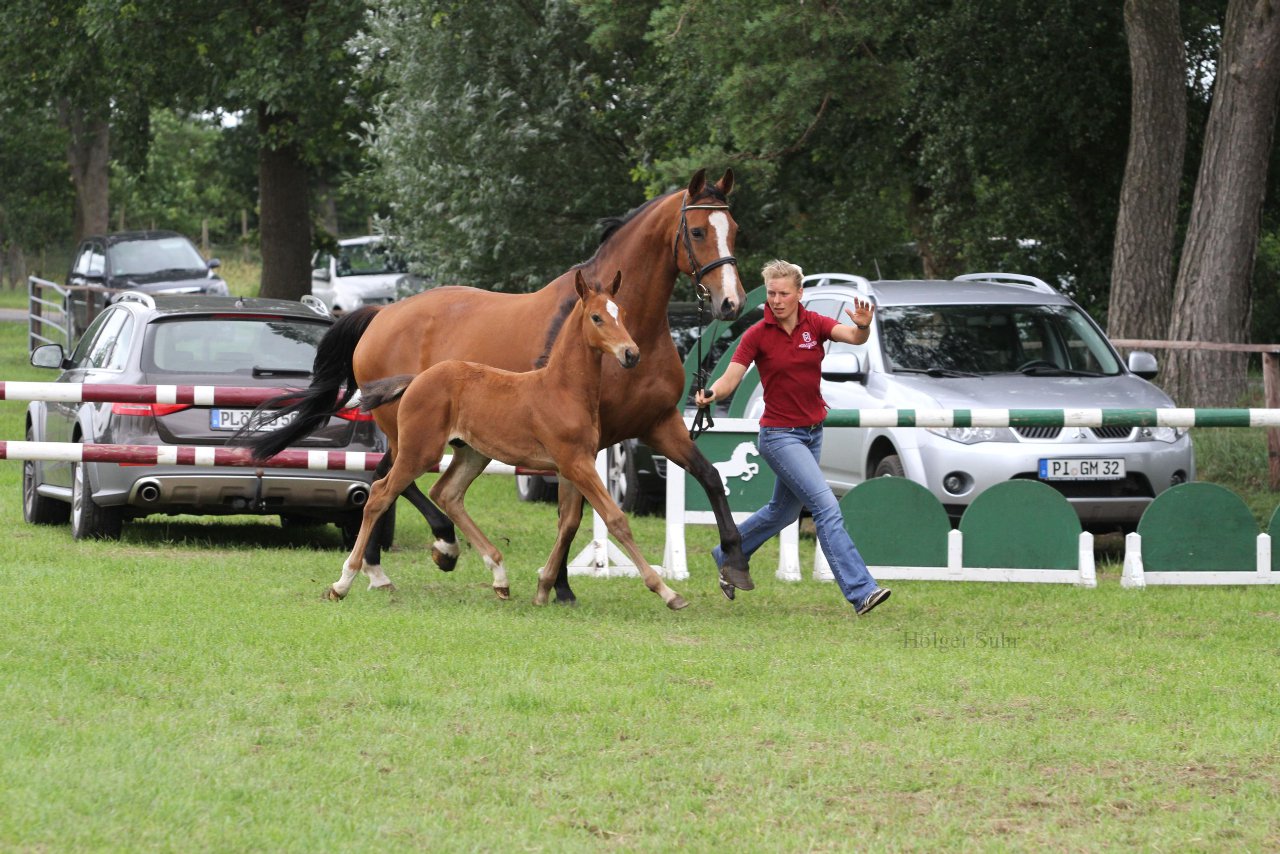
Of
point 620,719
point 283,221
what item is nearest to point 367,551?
point 620,719

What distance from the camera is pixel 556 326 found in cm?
980

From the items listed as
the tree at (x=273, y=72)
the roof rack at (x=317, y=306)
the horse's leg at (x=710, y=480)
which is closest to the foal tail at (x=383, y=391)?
the horse's leg at (x=710, y=480)

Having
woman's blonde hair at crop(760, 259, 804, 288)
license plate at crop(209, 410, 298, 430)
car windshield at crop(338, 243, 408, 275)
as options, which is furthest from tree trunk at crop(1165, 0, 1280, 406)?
car windshield at crop(338, 243, 408, 275)

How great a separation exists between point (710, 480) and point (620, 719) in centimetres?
291

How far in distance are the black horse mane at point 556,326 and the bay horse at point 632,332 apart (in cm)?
1

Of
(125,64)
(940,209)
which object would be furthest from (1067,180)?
(125,64)

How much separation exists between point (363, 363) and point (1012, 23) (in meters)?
15.0

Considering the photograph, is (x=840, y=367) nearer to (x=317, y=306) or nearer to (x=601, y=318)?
(x=601, y=318)

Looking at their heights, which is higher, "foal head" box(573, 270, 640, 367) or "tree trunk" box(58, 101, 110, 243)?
"tree trunk" box(58, 101, 110, 243)

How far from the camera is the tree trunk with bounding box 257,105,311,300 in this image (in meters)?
29.4

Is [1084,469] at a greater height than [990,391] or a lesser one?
lesser

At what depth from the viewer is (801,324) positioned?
948cm

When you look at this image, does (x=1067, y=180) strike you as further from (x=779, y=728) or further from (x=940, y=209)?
(x=779, y=728)

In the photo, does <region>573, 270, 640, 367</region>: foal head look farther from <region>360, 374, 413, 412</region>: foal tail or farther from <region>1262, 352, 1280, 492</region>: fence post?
→ <region>1262, 352, 1280, 492</region>: fence post
